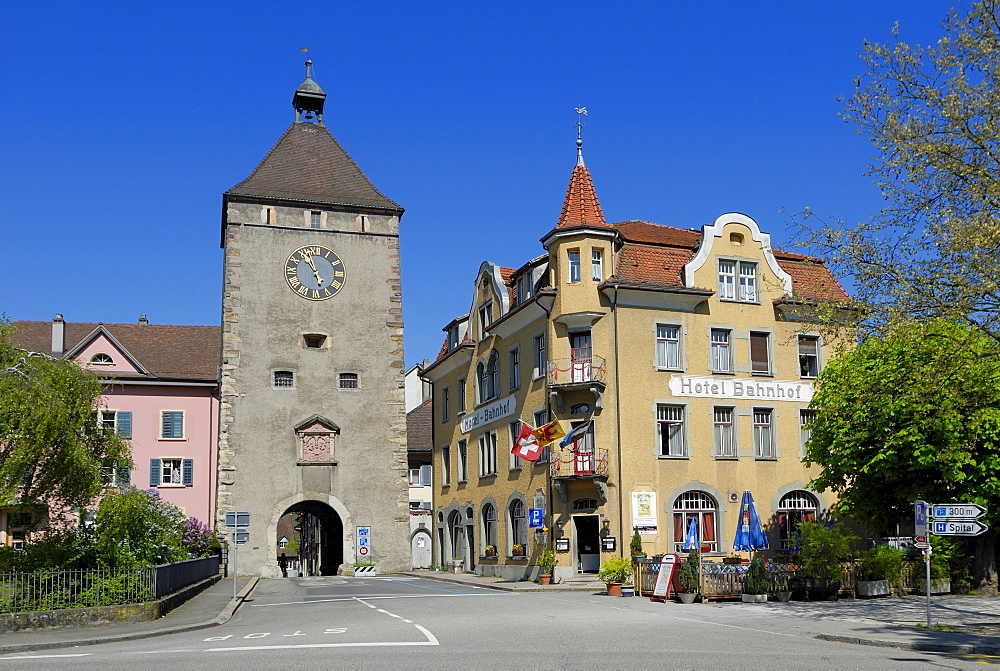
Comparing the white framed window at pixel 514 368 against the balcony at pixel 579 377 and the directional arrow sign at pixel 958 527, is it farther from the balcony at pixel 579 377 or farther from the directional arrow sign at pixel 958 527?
the directional arrow sign at pixel 958 527

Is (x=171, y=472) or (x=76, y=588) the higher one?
(x=171, y=472)

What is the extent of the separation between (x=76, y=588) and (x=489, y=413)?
23.6 metres

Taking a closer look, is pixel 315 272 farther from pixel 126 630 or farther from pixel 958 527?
pixel 958 527

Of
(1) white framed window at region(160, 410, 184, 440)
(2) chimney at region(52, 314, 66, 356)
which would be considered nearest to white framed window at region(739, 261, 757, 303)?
(1) white framed window at region(160, 410, 184, 440)

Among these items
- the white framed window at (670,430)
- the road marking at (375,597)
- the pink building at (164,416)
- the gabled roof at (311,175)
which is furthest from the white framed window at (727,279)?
the pink building at (164,416)

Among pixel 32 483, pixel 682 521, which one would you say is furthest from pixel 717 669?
pixel 682 521

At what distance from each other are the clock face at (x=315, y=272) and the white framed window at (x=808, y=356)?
22883 mm

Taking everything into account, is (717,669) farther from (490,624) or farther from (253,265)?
(253,265)

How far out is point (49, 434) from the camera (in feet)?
68.4

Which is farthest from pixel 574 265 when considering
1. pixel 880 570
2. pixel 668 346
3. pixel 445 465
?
pixel 445 465

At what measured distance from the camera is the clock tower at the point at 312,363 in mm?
48531

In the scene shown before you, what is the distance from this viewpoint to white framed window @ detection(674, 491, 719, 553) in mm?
35594

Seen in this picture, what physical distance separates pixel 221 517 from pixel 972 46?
37.8 metres

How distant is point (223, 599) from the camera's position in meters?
29.4
